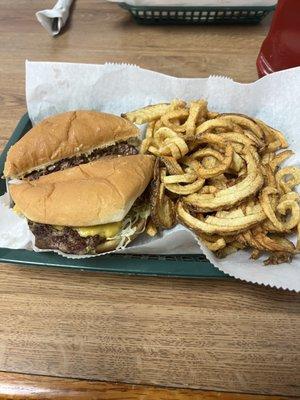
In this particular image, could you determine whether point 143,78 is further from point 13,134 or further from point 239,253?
point 239,253

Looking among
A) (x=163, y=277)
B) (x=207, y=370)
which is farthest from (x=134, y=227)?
(x=207, y=370)

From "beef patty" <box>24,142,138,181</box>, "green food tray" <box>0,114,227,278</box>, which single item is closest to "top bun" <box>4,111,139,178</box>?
"beef patty" <box>24,142,138,181</box>

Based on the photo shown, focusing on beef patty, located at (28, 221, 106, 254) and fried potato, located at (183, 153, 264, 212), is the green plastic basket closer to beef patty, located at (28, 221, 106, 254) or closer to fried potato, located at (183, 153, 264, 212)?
fried potato, located at (183, 153, 264, 212)

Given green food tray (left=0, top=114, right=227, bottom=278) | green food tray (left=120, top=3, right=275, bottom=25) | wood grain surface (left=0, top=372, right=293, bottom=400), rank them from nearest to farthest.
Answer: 1. wood grain surface (left=0, top=372, right=293, bottom=400)
2. green food tray (left=0, top=114, right=227, bottom=278)
3. green food tray (left=120, top=3, right=275, bottom=25)

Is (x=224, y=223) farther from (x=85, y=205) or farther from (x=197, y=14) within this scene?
(x=197, y=14)

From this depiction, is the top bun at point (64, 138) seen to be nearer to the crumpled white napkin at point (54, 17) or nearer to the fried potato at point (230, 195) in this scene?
the fried potato at point (230, 195)

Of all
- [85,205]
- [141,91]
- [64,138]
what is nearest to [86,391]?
[85,205]
